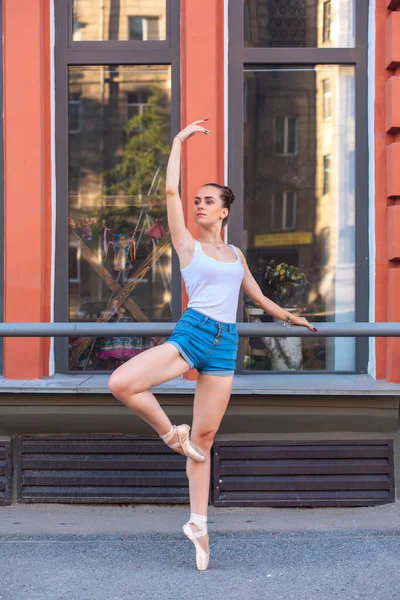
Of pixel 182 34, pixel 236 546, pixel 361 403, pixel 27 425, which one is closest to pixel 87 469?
pixel 27 425

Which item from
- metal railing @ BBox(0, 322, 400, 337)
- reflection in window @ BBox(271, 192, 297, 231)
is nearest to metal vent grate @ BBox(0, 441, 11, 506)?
metal railing @ BBox(0, 322, 400, 337)

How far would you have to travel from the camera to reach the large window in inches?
224

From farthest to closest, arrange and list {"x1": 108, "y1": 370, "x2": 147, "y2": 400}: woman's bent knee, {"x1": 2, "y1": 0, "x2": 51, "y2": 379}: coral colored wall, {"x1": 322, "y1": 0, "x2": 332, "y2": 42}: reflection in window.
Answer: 1. {"x1": 322, "y1": 0, "x2": 332, "y2": 42}: reflection in window
2. {"x1": 2, "y1": 0, "x2": 51, "y2": 379}: coral colored wall
3. {"x1": 108, "y1": 370, "x2": 147, "y2": 400}: woman's bent knee

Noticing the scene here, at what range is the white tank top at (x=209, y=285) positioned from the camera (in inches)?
155

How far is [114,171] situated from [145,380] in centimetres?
264

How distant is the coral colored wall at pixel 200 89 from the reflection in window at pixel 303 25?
1.39ft

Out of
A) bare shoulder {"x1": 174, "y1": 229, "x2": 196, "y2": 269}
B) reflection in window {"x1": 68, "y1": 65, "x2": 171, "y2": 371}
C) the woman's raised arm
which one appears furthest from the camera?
reflection in window {"x1": 68, "y1": 65, "x2": 171, "y2": 371}

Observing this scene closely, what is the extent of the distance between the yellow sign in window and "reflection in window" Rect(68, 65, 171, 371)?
70cm

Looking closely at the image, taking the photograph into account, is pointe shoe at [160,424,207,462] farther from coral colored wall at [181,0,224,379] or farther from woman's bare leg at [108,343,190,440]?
coral colored wall at [181,0,224,379]

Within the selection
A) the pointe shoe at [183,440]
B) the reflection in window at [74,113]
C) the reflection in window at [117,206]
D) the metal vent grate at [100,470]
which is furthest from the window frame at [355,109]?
the pointe shoe at [183,440]

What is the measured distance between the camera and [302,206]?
19.0 ft

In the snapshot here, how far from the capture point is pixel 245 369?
5691mm

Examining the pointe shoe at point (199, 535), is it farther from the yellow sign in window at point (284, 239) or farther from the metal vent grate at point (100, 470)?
the yellow sign in window at point (284, 239)

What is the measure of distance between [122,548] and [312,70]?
3.61 metres
